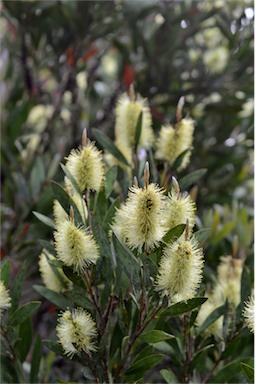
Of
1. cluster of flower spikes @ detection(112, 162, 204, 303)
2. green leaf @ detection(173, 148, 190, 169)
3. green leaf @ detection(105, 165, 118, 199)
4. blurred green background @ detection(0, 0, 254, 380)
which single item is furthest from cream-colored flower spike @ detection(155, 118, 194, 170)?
blurred green background @ detection(0, 0, 254, 380)

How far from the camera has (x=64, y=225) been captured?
25.0 inches

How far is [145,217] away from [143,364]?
0.65 ft

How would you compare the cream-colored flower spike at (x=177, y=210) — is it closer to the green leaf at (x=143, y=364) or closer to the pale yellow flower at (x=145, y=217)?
the pale yellow flower at (x=145, y=217)

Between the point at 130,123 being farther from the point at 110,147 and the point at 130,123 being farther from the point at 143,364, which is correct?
the point at 143,364

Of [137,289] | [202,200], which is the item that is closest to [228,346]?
[137,289]

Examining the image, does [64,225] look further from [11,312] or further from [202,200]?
[202,200]

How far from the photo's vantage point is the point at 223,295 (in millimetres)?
826

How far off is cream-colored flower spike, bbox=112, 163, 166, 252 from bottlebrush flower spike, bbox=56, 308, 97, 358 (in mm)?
100

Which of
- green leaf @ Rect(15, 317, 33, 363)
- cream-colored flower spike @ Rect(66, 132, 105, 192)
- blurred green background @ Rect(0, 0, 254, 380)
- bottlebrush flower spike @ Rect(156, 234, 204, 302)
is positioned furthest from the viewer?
blurred green background @ Rect(0, 0, 254, 380)

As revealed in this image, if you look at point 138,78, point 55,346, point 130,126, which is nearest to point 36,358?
point 55,346

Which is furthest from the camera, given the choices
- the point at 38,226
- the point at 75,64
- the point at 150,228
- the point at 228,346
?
the point at 75,64

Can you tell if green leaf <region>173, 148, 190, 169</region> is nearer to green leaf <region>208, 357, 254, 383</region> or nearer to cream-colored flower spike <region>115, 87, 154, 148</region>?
cream-colored flower spike <region>115, 87, 154, 148</region>

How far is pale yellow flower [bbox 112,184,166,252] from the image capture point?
60cm

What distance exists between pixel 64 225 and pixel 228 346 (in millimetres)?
288
